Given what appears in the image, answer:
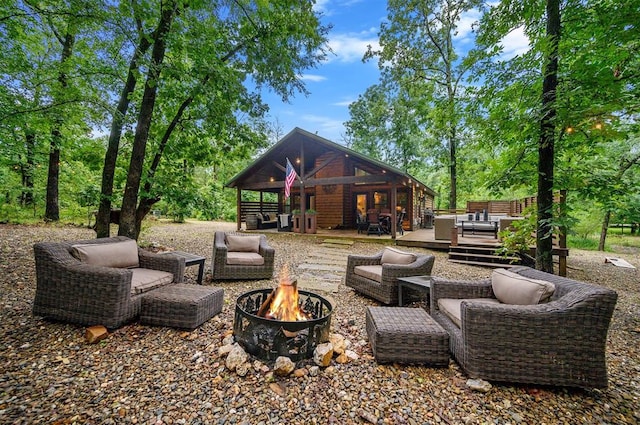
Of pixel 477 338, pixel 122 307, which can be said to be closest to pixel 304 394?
pixel 477 338

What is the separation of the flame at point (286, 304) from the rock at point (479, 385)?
1382 millimetres

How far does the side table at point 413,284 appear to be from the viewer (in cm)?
288

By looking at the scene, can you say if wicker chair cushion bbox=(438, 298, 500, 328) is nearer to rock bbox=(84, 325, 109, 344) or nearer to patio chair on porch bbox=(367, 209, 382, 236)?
rock bbox=(84, 325, 109, 344)

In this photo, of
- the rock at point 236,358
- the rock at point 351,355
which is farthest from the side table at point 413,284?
the rock at point 236,358

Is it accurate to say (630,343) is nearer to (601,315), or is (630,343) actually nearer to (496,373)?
(601,315)

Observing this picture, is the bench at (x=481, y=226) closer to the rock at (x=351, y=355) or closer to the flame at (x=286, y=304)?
the rock at (x=351, y=355)

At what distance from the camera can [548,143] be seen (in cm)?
329

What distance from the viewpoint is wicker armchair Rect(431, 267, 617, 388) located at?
171cm

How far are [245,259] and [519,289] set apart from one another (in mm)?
3639

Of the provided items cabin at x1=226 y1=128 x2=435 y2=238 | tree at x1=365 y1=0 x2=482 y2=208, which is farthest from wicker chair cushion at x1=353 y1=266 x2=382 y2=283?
tree at x1=365 y1=0 x2=482 y2=208

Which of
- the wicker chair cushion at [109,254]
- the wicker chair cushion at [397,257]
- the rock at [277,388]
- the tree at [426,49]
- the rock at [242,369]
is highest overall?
the tree at [426,49]

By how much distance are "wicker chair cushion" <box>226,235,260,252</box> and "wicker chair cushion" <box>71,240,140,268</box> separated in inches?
61.3

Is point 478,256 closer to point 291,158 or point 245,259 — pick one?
point 245,259

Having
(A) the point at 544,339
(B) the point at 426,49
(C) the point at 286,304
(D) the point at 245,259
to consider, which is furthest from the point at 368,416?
(B) the point at 426,49
